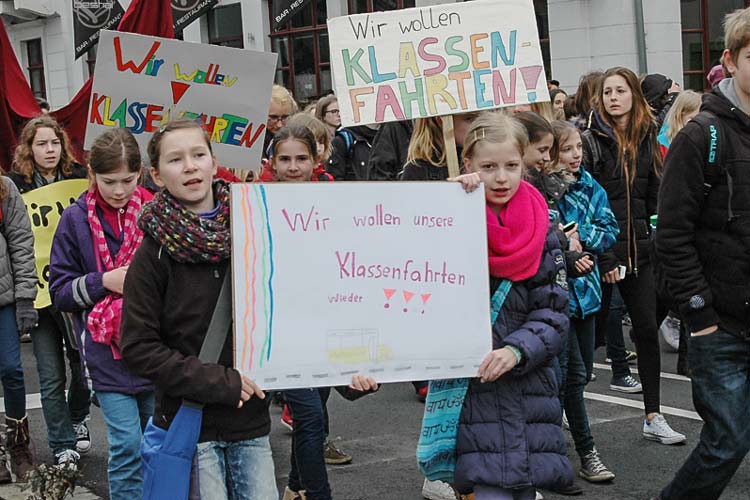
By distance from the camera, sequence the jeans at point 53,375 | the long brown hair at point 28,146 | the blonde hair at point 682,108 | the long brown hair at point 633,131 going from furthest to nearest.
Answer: the blonde hair at point 682,108 < the long brown hair at point 28,146 < the long brown hair at point 633,131 < the jeans at point 53,375

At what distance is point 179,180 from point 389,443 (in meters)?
3.35

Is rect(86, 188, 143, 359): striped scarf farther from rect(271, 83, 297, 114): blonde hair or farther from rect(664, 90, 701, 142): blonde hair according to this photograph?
rect(664, 90, 701, 142): blonde hair

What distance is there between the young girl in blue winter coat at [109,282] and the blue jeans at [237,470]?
1086 millimetres

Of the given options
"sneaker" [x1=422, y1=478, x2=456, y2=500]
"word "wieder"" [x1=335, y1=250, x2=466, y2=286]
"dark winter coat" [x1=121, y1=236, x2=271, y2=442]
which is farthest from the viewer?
"sneaker" [x1=422, y1=478, x2=456, y2=500]

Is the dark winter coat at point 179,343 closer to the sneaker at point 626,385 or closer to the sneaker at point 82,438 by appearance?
the sneaker at point 82,438

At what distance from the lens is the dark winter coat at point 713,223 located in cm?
433

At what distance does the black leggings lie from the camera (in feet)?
21.0

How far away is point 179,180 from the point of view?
12.3ft

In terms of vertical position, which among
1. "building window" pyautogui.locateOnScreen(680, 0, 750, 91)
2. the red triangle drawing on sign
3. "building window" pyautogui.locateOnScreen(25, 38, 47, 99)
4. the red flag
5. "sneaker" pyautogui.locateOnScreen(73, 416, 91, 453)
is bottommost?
"sneaker" pyautogui.locateOnScreen(73, 416, 91, 453)

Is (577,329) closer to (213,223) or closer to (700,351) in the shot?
(700,351)

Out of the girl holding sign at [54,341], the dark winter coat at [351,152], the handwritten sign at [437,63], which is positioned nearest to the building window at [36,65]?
the dark winter coat at [351,152]

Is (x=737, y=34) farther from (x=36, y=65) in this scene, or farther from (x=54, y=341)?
(x=36, y=65)

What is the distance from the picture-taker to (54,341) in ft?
20.5

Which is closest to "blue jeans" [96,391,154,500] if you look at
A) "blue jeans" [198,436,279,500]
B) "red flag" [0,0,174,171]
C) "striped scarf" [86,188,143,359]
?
"striped scarf" [86,188,143,359]
